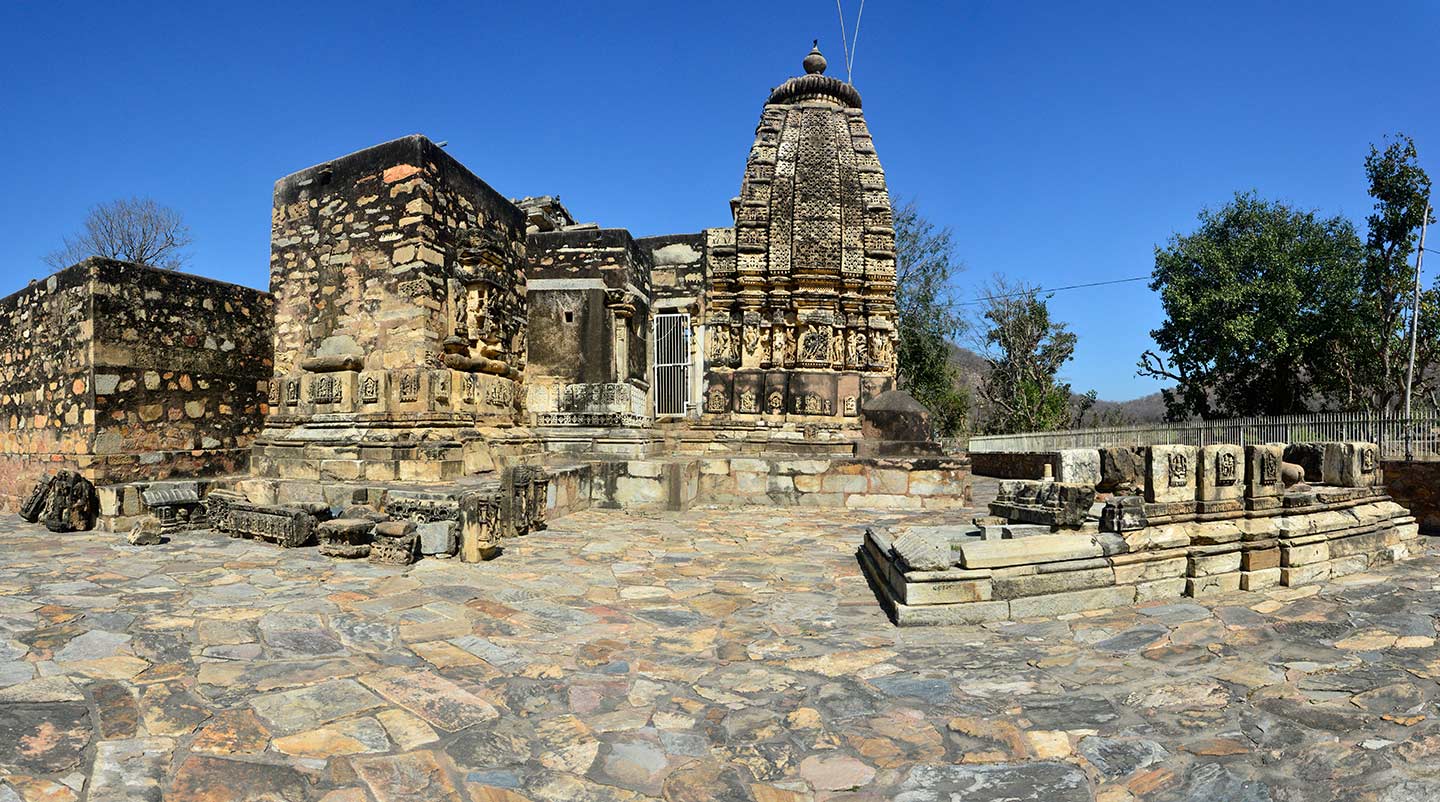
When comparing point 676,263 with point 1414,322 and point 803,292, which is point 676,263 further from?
point 1414,322

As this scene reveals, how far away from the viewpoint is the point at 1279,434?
1541 centimetres

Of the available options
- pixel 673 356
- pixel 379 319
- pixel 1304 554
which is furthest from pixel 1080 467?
pixel 673 356

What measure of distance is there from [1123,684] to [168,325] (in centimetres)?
Answer: 947

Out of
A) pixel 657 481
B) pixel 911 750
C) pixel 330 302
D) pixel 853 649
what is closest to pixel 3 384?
pixel 330 302

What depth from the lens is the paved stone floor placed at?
7.63 ft

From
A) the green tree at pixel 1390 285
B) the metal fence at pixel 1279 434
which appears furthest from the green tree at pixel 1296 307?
the metal fence at pixel 1279 434

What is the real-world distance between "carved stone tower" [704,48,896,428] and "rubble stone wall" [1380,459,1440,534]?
629cm

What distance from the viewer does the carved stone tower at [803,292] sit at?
36.8 feet

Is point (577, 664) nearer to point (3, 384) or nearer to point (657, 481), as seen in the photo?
point (657, 481)

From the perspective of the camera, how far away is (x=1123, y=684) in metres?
3.14

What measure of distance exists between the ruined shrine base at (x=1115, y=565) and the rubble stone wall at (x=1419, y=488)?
4.12m

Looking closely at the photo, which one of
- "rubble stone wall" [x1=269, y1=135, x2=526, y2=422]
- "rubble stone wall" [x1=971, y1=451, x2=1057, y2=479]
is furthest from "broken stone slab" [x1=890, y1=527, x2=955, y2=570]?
"rubble stone wall" [x1=971, y1=451, x2=1057, y2=479]

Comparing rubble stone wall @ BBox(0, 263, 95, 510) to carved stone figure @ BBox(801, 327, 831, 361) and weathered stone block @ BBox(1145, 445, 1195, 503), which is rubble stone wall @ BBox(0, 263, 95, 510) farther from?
weathered stone block @ BBox(1145, 445, 1195, 503)

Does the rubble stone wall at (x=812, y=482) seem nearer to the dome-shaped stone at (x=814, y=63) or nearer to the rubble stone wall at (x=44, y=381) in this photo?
the rubble stone wall at (x=44, y=381)
